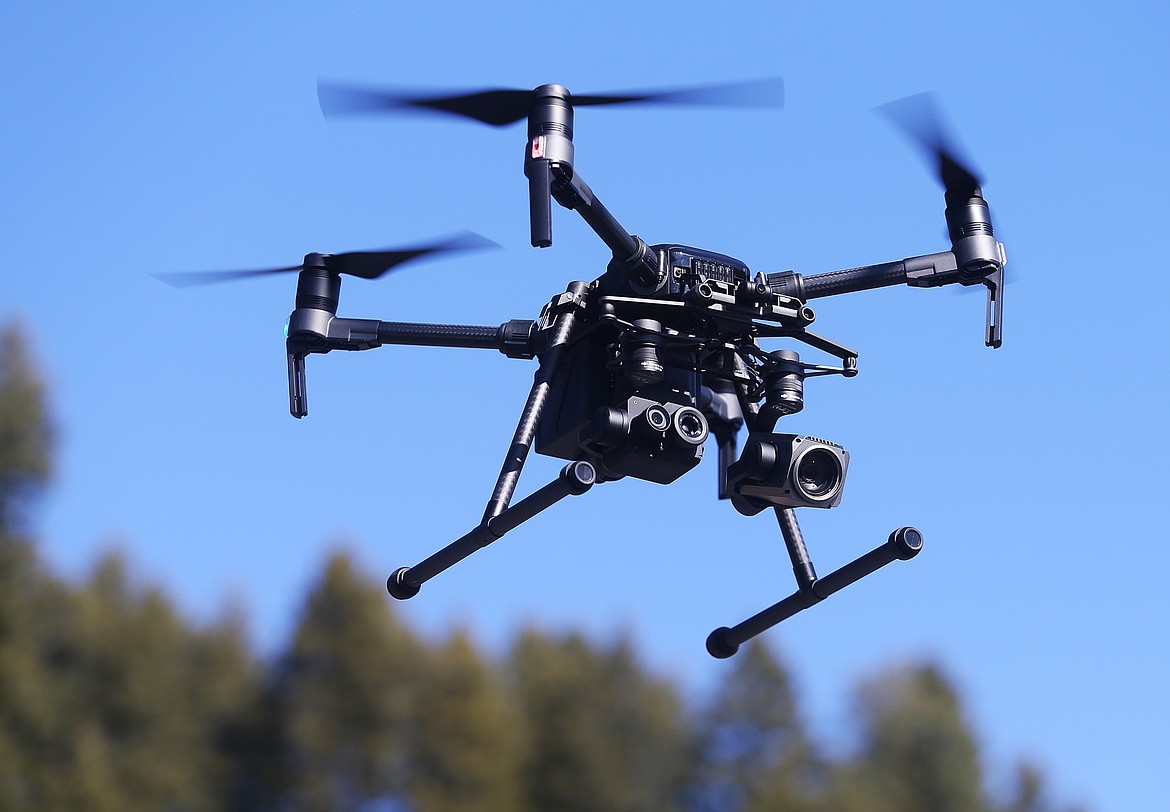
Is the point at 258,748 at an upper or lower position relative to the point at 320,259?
lower

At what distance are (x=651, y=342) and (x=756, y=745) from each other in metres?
33.3

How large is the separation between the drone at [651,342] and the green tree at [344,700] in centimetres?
2799

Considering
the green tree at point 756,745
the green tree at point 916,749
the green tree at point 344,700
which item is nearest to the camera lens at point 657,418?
the green tree at point 344,700

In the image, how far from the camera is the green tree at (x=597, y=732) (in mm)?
39219

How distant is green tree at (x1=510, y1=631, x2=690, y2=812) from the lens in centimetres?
3922

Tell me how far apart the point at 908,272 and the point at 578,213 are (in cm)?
248

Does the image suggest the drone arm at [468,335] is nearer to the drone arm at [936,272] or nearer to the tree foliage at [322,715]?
the drone arm at [936,272]

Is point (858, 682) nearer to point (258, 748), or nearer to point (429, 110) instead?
point (258, 748)

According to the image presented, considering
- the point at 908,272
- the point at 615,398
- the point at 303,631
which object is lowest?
the point at 303,631

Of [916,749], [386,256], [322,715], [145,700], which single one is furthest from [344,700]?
[386,256]

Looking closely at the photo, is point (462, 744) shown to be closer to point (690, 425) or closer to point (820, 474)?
point (820, 474)

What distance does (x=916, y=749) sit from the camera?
45.8m

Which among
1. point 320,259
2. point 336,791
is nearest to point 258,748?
point 336,791

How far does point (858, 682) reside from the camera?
46.8 meters
